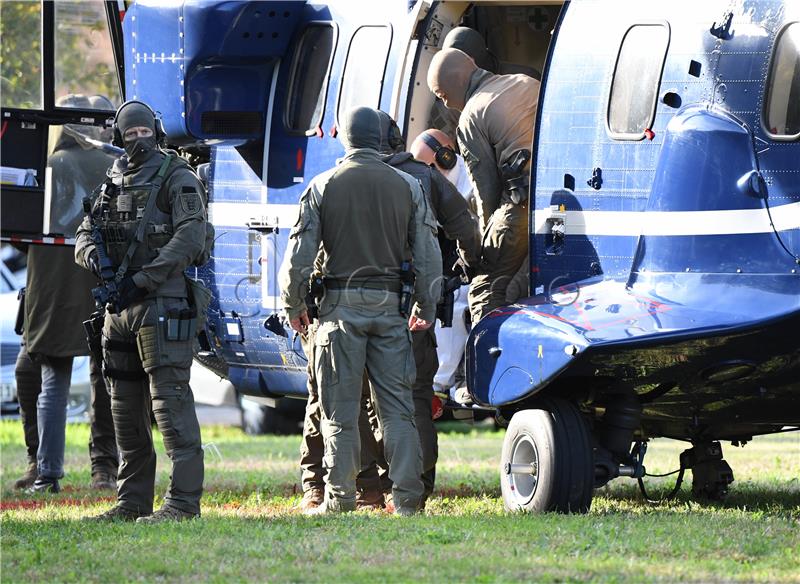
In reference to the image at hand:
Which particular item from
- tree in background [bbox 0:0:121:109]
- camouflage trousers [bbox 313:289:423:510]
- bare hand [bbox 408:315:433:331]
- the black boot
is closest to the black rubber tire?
camouflage trousers [bbox 313:289:423:510]

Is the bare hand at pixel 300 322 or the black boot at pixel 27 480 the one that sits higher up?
the bare hand at pixel 300 322

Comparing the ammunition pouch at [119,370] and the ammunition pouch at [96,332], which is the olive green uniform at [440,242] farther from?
the ammunition pouch at [96,332]

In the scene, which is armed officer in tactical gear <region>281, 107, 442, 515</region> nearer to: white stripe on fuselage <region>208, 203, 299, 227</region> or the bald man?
the bald man

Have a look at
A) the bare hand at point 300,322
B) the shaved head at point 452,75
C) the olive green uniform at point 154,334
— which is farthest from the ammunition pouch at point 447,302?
the olive green uniform at point 154,334

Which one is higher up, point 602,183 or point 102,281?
point 602,183

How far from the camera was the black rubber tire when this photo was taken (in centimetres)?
785

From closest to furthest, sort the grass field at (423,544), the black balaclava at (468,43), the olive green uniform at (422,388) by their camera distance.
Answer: the grass field at (423,544) → the olive green uniform at (422,388) → the black balaclava at (468,43)

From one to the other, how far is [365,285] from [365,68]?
2.16 meters

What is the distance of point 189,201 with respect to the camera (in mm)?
8039

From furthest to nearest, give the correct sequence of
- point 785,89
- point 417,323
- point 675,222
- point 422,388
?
point 422,388
point 417,323
point 675,222
point 785,89

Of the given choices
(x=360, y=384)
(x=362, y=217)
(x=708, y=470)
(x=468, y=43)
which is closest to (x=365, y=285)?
(x=362, y=217)

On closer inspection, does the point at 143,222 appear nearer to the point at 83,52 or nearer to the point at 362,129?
the point at 362,129

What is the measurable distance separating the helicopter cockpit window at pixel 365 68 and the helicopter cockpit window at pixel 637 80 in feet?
6.32

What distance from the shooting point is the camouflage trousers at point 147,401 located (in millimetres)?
7992
